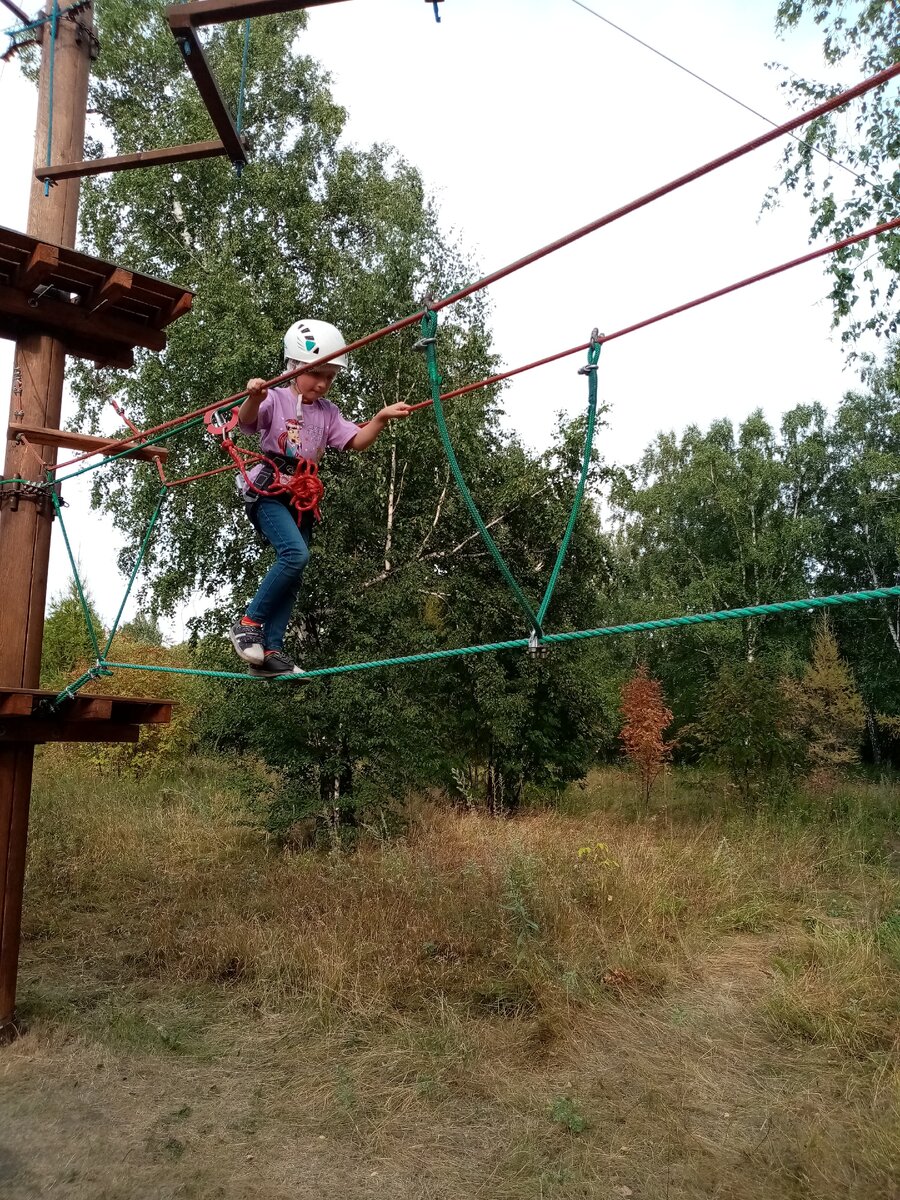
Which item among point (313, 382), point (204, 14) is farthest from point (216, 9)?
point (313, 382)

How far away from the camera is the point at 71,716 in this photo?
491 centimetres

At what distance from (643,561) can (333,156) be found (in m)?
17.4

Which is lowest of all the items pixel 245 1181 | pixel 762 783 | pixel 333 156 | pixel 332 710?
pixel 245 1181

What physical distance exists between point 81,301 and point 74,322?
0.14m

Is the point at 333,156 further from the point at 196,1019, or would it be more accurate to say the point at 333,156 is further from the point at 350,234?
the point at 196,1019

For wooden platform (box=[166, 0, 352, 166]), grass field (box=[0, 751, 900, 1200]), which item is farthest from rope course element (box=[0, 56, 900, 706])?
grass field (box=[0, 751, 900, 1200])

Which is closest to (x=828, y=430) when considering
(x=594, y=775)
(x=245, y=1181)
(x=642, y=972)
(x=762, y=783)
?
(x=594, y=775)

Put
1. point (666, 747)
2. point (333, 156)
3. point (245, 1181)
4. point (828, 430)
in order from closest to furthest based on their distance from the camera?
point (245, 1181), point (333, 156), point (666, 747), point (828, 430)

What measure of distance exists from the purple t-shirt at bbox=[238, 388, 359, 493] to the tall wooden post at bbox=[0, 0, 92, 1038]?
1858mm

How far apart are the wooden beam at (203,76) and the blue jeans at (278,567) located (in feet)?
6.23

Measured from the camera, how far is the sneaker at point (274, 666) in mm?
4074

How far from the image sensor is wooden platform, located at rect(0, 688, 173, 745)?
458cm

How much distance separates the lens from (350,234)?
45.0ft

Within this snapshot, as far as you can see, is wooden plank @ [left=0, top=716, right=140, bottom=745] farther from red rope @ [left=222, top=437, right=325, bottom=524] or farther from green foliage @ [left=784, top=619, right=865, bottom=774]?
green foliage @ [left=784, top=619, right=865, bottom=774]
